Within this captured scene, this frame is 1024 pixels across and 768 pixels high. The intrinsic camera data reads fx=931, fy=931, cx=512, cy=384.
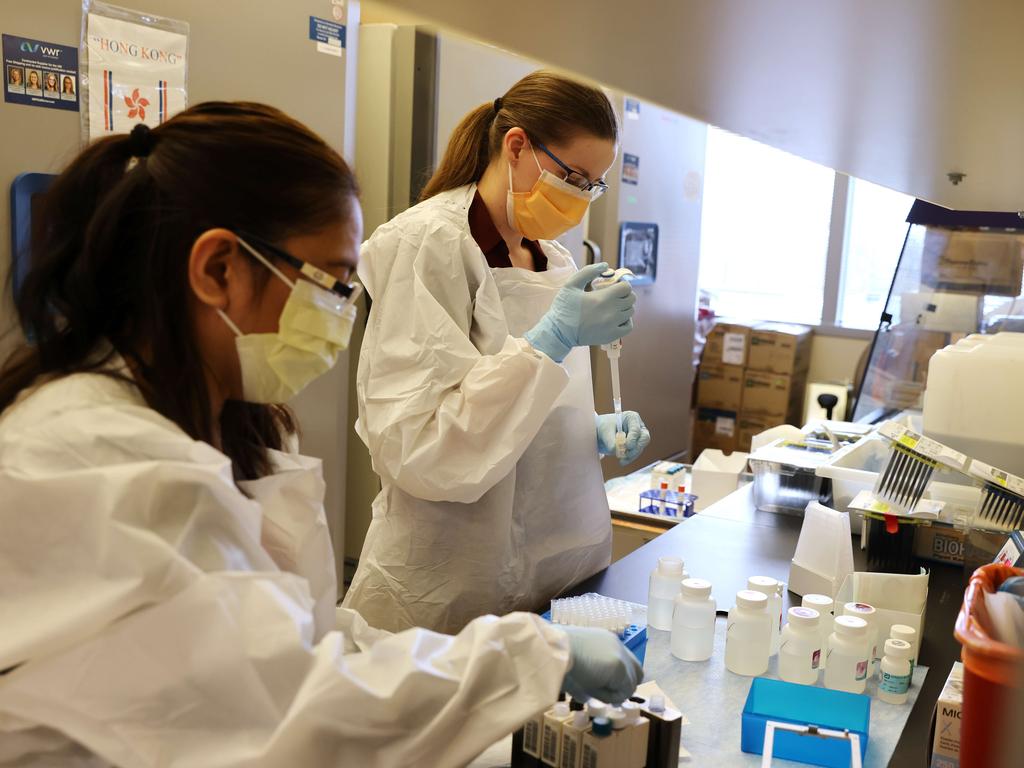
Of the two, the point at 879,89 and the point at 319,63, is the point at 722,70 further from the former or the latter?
the point at 319,63

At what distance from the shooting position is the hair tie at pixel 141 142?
3.15ft

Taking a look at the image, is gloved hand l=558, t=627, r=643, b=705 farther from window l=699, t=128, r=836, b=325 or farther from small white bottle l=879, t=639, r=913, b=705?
window l=699, t=128, r=836, b=325

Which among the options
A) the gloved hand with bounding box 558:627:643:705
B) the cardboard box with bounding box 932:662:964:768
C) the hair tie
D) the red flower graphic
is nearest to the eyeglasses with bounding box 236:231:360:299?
the hair tie

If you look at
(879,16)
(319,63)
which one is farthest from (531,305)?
(879,16)

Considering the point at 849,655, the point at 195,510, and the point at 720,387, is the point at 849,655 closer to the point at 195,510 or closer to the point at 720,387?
the point at 195,510

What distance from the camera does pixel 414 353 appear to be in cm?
148

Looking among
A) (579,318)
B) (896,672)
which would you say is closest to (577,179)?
(579,318)

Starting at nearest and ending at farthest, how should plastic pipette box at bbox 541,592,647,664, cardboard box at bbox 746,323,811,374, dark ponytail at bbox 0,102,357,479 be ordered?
dark ponytail at bbox 0,102,357,479, plastic pipette box at bbox 541,592,647,664, cardboard box at bbox 746,323,811,374

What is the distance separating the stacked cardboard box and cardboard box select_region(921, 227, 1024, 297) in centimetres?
187

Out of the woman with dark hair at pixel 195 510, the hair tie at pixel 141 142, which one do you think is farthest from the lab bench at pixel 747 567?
the hair tie at pixel 141 142

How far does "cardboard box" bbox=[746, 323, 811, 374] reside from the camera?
493 centimetres

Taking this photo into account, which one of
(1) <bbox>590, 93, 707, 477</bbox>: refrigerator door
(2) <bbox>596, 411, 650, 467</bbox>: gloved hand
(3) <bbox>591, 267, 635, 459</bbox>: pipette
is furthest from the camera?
(1) <bbox>590, 93, 707, 477</bbox>: refrigerator door

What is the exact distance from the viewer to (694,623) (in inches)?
53.6

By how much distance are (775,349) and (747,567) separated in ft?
11.0
